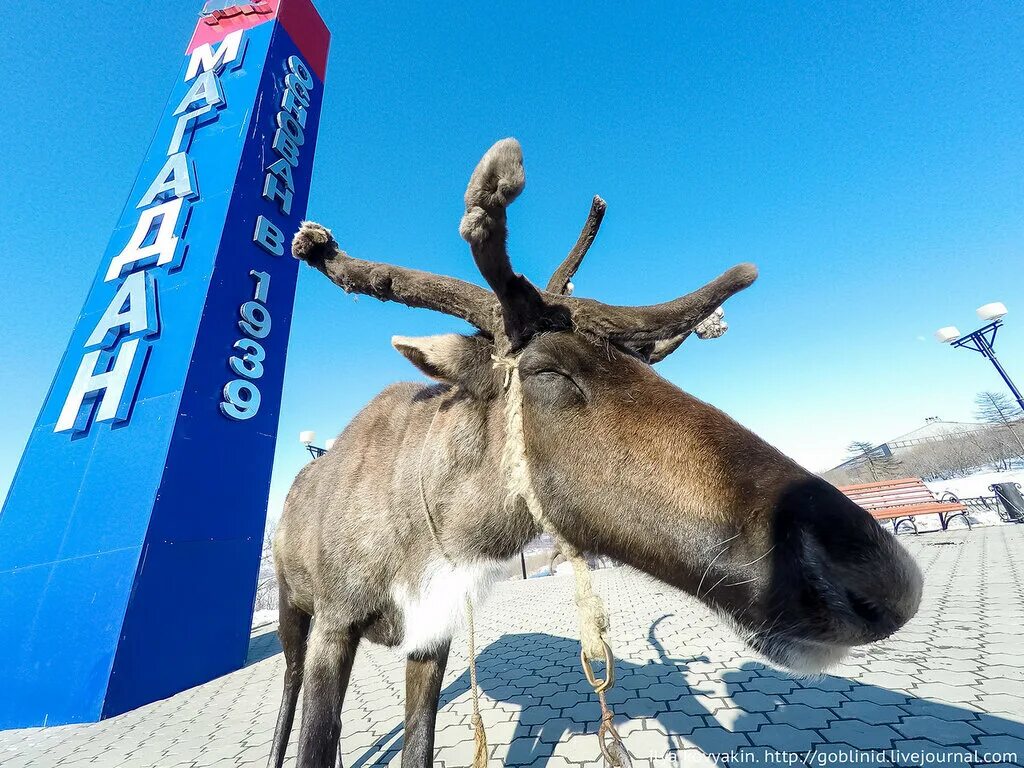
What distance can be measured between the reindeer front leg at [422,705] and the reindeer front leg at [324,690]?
1.80ft

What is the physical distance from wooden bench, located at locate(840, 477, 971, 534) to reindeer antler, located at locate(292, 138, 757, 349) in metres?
14.5

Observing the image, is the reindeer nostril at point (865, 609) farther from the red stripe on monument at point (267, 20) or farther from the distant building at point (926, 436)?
the distant building at point (926, 436)

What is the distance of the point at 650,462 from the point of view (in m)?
1.67

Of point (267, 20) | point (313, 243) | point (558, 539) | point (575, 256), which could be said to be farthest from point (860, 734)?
point (267, 20)

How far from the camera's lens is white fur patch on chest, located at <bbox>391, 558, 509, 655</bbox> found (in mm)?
2297

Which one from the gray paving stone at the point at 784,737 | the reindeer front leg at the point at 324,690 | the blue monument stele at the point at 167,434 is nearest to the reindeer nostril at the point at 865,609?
the reindeer front leg at the point at 324,690

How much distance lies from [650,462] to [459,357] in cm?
109

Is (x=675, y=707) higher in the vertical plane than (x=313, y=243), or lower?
lower

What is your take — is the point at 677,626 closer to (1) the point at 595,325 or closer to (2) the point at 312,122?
(1) the point at 595,325

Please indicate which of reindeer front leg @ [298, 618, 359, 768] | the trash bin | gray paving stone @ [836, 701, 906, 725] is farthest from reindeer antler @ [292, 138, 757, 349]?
Result: the trash bin

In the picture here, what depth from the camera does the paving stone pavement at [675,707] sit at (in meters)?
3.47

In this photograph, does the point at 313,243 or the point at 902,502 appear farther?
the point at 902,502

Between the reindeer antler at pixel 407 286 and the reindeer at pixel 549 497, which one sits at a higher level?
the reindeer antler at pixel 407 286

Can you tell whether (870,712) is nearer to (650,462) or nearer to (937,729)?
(937,729)
